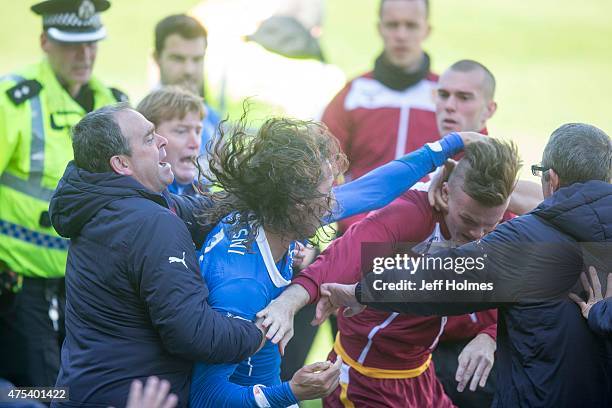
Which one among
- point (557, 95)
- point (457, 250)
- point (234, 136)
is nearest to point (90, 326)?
point (234, 136)

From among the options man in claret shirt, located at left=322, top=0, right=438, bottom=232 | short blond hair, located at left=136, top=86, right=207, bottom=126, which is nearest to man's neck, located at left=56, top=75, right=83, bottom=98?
short blond hair, located at left=136, top=86, right=207, bottom=126

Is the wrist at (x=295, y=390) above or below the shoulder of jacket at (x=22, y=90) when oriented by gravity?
below

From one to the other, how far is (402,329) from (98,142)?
57.0 inches

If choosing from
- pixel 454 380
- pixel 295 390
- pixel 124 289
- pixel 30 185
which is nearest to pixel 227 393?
pixel 295 390

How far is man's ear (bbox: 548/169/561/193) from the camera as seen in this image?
3.26 m

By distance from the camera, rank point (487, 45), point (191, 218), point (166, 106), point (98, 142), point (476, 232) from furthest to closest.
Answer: point (487, 45)
point (166, 106)
point (476, 232)
point (191, 218)
point (98, 142)

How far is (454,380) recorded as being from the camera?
4242 mm

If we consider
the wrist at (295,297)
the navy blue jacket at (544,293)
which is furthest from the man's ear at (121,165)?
the navy blue jacket at (544,293)

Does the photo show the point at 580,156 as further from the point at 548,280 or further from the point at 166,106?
the point at 166,106

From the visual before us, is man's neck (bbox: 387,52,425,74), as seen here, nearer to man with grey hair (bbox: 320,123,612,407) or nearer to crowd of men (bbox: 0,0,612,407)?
crowd of men (bbox: 0,0,612,407)

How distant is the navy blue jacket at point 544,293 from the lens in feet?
10.3

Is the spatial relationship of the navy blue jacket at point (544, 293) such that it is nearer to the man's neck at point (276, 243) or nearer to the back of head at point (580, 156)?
the back of head at point (580, 156)

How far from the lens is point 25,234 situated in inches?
193

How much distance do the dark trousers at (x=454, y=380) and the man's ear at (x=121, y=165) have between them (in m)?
1.81
